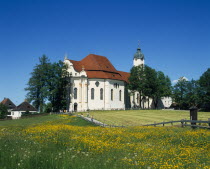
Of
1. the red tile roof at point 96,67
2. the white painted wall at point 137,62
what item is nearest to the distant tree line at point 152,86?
the red tile roof at point 96,67

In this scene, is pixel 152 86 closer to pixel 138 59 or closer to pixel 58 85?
pixel 138 59

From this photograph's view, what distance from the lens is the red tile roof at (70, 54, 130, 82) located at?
7706 centimetres

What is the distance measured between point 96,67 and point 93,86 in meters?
6.68

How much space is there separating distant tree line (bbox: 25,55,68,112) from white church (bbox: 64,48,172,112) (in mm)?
2534

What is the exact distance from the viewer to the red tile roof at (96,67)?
77.1 metres

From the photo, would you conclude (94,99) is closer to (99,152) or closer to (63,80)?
(63,80)

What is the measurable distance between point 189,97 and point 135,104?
72.2 feet

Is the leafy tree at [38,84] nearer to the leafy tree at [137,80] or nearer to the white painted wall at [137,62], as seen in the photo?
the leafy tree at [137,80]

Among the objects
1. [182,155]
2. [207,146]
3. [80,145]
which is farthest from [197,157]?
[80,145]

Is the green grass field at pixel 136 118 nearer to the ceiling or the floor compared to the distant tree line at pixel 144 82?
nearer to the floor

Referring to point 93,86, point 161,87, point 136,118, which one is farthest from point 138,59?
point 136,118

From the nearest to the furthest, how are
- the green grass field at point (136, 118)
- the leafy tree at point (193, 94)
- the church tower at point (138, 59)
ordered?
the green grass field at point (136, 118) < the leafy tree at point (193, 94) < the church tower at point (138, 59)

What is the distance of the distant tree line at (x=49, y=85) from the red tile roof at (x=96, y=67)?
235 inches

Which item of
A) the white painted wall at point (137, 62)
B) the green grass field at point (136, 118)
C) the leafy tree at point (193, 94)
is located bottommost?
the green grass field at point (136, 118)
